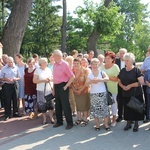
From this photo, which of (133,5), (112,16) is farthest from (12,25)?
(133,5)

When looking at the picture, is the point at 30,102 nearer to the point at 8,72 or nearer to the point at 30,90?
the point at 30,90

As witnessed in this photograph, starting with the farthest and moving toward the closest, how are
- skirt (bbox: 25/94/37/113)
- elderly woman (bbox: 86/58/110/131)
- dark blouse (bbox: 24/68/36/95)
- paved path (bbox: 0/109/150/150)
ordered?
skirt (bbox: 25/94/37/113) < dark blouse (bbox: 24/68/36/95) < elderly woman (bbox: 86/58/110/131) < paved path (bbox: 0/109/150/150)

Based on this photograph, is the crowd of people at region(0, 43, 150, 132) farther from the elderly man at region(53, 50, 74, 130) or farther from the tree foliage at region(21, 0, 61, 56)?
the tree foliage at region(21, 0, 61, 56)

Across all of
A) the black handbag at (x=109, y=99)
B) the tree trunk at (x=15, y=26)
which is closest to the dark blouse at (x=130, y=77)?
the black handbag at (x=109, y=99)

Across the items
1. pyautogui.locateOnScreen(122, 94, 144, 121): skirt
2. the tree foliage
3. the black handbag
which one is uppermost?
the tree foliage

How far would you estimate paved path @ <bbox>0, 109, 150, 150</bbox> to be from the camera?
17.2 feet

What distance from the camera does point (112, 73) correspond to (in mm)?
6355

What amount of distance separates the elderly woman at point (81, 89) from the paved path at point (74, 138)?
1.18 ft

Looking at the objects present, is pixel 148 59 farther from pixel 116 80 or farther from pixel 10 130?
pixel 10 130

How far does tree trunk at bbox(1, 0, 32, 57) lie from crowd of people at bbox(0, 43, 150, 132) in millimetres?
2750

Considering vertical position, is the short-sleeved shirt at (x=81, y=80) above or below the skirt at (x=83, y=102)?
above

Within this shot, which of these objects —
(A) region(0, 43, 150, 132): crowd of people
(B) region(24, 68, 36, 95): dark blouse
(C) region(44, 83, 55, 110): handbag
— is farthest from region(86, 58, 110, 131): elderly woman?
(B) region(24, 68, 36, 95): dark blouse

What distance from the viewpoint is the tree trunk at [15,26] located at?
33.7 ft

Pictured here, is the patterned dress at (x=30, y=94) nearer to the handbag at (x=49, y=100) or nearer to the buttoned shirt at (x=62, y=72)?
the handbag at (x=49, y=100)
